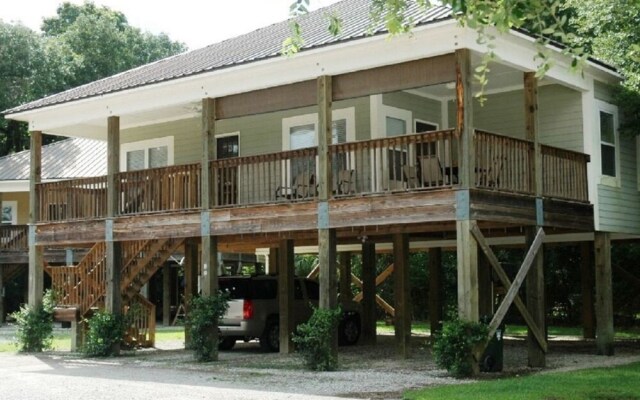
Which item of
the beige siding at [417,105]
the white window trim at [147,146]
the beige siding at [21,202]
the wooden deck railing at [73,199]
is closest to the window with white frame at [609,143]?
the beige siding at [417,105]

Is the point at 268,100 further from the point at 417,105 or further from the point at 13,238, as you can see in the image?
the point at 13,238

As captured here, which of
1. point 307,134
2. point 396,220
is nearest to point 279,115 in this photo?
point 307,134

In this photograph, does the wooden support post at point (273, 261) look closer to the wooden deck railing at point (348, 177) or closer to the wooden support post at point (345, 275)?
the wooden support post at point (345, 275)

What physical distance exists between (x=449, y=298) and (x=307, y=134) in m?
18.0

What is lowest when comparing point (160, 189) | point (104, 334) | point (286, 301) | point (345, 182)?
point (104, 334)

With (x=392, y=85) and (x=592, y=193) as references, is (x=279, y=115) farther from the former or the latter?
(x=592, y=193)

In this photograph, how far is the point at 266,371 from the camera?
18.5 m

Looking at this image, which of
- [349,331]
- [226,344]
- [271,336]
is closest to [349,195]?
[271,336]

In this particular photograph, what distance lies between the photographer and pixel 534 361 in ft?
62.3

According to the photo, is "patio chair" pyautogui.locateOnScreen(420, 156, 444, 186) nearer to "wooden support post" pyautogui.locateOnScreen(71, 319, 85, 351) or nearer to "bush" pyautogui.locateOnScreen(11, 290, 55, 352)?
"wooden support post" pyautogui.locateOnScreen(71, 319, 85, 351)

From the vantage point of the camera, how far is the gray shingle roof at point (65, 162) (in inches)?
1446

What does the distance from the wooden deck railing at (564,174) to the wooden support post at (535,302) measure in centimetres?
123

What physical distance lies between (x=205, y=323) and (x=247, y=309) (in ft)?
8.23

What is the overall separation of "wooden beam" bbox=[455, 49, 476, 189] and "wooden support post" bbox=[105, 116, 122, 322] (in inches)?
370
